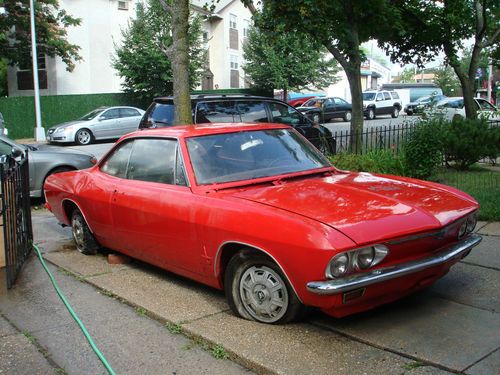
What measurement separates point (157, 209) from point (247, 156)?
0.92m

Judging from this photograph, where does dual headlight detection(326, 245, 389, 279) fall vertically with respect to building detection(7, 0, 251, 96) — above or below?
below

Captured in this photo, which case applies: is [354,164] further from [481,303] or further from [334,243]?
[334,243]

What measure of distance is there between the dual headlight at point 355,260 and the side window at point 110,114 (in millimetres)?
20921

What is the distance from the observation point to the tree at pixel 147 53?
1149 inches

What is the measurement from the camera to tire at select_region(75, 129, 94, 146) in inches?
886

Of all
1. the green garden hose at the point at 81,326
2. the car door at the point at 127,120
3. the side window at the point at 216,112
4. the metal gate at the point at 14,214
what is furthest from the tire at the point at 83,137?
the green garden hose at the point at 81,326

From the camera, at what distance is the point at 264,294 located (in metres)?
4.09

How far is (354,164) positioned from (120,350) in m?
6.19

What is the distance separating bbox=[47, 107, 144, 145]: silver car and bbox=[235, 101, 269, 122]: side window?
13.3m

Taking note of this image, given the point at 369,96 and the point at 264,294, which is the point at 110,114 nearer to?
the point at 369,96

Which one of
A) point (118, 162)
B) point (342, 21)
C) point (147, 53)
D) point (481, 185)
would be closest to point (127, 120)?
point (147, 53)

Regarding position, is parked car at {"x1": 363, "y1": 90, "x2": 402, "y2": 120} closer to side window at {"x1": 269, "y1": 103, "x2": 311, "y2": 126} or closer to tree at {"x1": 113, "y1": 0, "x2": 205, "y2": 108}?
tree at {"x1": 113, "y1": 0, "x2": 205, "y2": 108}

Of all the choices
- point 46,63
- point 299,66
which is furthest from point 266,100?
point 299,66

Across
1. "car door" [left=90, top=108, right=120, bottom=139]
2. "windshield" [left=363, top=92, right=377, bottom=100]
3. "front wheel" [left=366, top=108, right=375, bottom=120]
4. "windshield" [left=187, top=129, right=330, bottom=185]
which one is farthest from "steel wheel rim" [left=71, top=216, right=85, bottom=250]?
"windshield" [left=363, top=92, right=377, bottom=100]
